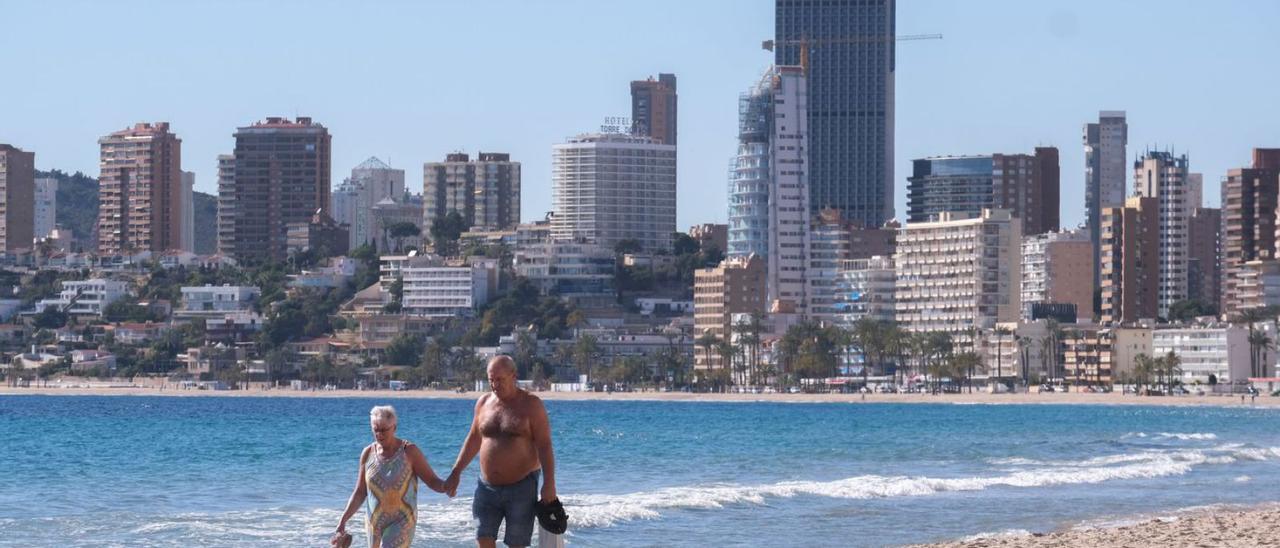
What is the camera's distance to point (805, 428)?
295ft

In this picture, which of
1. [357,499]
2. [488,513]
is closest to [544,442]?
[488,513]

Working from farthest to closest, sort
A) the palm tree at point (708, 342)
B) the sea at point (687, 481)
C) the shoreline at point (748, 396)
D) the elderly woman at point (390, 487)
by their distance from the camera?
the palm tree at point (708, 342)
the shoreline at point (748, 396)
the sea at point (687, 481)
the elderly woman at point (390, 487)

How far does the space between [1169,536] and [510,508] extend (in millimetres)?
12311

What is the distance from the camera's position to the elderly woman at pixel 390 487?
719 inches

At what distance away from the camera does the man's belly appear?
60.1 feet

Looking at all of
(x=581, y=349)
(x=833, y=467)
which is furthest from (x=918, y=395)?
(x=833, y=467)

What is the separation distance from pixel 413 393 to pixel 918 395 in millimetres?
37886

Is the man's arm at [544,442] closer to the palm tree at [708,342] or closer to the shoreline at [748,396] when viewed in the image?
the shoreline at [748,396]

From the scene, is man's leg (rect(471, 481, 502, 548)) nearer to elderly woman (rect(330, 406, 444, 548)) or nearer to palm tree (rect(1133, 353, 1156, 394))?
elderly woman (rect(330, 406, 444, 548))

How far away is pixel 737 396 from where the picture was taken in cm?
16450

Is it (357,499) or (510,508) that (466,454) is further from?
(357,499)

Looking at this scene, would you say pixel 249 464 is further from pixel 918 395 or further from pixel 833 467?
→ pixel 918 395

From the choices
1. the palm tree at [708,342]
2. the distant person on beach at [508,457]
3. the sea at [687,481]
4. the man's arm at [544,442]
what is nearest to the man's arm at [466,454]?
the distant person on beach at [508,457]

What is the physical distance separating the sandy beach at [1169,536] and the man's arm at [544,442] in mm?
10899
